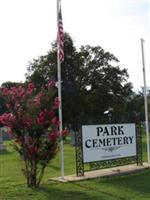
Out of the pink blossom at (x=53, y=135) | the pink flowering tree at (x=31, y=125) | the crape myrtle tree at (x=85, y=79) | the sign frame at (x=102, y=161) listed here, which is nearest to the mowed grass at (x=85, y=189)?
the pink flowering tree at (x=31, y=125)

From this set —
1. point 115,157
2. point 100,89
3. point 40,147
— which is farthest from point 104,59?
point 40,147

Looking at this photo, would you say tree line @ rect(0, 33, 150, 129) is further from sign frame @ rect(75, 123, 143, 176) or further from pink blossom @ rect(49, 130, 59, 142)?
pink blossom @ rect(49, 130, 59, 142)

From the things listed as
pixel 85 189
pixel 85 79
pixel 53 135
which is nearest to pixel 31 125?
pixel 53 135

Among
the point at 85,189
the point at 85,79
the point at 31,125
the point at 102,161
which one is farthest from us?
the point at 85,79

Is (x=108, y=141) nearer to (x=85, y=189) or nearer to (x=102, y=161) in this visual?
(x=102, y=161)

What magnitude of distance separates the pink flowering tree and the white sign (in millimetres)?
2001

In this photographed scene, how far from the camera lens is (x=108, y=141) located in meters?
15.3

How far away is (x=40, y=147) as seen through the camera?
1284cm

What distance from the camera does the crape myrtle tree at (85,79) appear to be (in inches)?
1692

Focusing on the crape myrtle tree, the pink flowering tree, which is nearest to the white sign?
the pink flowering tree

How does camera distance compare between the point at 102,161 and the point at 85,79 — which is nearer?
the point at 102,161

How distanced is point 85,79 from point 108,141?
99.3ft

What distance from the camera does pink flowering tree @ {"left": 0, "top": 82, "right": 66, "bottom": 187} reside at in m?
12.5

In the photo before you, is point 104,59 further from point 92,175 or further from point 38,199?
point 38,199
